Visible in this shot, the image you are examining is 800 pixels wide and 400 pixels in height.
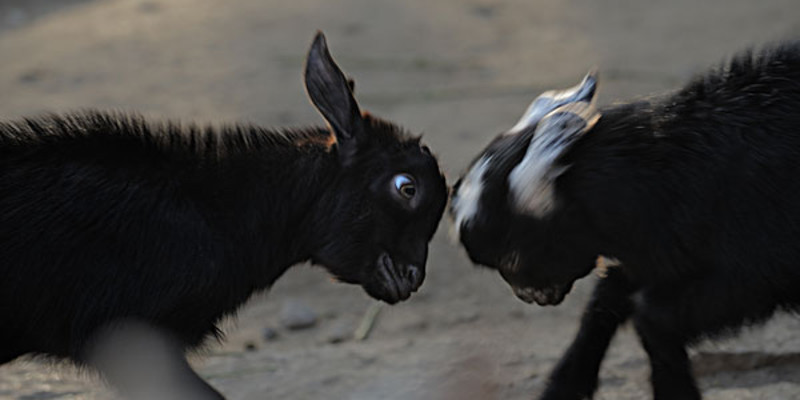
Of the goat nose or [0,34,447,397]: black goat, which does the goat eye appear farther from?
the goat nose

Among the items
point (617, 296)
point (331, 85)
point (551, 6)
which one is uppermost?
point (331, 85)

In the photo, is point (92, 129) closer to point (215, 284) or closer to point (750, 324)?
point (215, 284)

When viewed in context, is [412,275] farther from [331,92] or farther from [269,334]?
[269,334]

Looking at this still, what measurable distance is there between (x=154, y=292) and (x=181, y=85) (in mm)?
4622

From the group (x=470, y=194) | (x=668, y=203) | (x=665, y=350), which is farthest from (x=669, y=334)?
(x=470, y=194)

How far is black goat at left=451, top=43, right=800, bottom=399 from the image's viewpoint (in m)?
3.67

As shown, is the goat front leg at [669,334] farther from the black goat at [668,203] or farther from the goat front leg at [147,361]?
the goat front leg at [147,361]

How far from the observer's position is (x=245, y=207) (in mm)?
4039

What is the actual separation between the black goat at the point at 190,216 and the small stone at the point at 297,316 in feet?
4.91

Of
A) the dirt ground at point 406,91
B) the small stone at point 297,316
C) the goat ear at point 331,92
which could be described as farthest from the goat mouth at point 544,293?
the small stone at point 297,316

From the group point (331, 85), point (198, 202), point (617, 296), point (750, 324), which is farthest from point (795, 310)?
point (198, 202)

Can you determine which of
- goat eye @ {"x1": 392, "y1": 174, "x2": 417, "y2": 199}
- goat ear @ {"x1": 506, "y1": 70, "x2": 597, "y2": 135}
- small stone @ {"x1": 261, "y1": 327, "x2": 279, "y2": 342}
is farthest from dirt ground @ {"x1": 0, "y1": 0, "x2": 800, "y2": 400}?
goat ear @ {"x1": 506, "y1": 70, "x2": 597, "y2": 135}

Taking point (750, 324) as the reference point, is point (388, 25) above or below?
below

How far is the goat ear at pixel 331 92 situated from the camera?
156 inches
